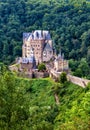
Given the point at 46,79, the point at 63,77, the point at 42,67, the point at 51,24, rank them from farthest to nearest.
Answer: the point at 51,24
the point at 42,67
the point at 46,79
the point at 63,77

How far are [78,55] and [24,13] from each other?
21.4m

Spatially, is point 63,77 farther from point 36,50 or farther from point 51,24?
point 51,24

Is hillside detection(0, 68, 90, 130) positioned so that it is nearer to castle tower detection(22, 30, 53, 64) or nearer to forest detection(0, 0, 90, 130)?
forest detection(0, 0, 90, 130)

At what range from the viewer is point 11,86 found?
23.3 m

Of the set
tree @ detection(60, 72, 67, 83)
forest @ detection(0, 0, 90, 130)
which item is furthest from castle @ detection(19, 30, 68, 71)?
tree @ detection(60, 72, 67, 83)

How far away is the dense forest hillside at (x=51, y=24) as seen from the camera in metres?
76.5

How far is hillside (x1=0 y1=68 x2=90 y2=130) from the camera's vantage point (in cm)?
2253

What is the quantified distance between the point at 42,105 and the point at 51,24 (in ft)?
137

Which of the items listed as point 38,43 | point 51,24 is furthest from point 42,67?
point 51,24

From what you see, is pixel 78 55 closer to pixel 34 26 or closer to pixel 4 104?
pixel 34 26

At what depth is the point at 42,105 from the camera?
48281mm

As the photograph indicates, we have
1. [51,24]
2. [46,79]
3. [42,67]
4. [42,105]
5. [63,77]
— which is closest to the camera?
[42,105]

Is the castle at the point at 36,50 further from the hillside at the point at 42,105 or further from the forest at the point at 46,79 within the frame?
the hillside at the point at 42,105

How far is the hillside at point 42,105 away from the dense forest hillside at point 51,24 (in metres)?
17.2
